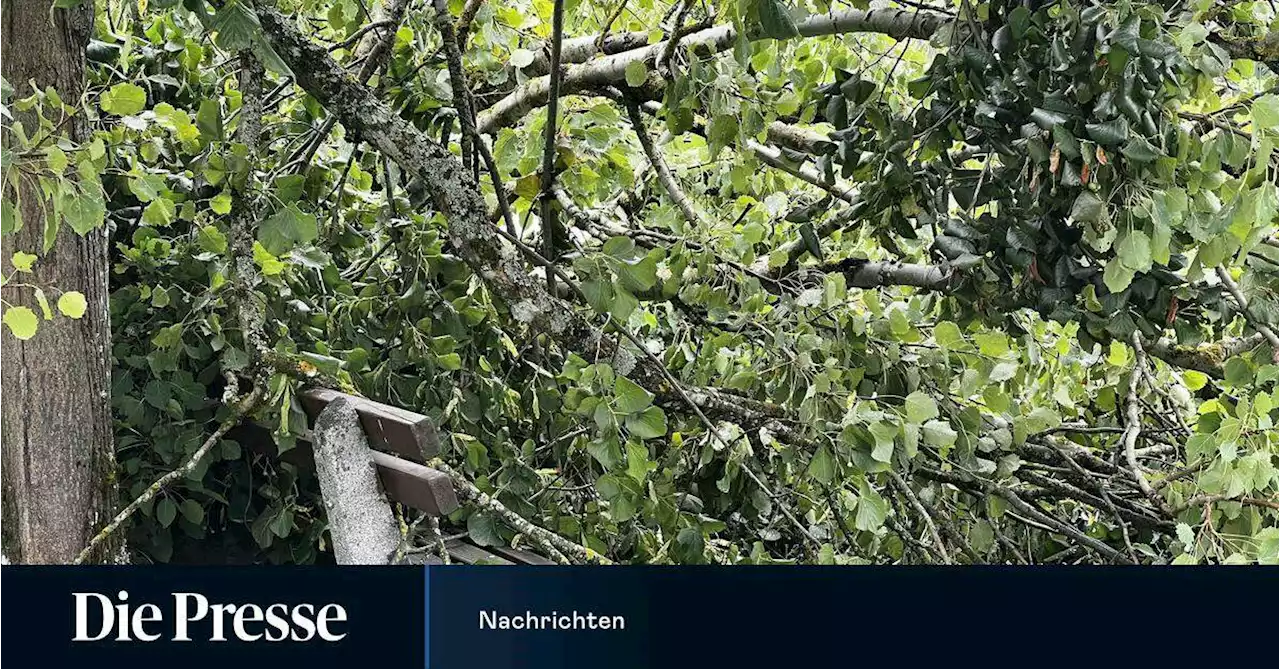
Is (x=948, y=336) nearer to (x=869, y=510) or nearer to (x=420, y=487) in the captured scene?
(x=869, y=510)

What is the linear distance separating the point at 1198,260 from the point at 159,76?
177cm

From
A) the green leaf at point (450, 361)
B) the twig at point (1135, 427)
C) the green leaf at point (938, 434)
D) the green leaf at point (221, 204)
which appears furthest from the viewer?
the green leaf at point (450, 361)

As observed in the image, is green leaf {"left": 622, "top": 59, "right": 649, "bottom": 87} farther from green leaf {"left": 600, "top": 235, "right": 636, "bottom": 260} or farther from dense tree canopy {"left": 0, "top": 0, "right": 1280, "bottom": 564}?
green leaf {"left": 600, "top": 235, "right": 636, "bottom": 260}

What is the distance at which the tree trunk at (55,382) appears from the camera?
1.59 meters

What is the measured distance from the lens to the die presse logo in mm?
1267

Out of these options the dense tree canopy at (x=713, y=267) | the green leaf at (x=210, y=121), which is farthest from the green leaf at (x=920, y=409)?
the green leaf at (x=210, y=121)

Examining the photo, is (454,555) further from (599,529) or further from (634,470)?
(634,470)

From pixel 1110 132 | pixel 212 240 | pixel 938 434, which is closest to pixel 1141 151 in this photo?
pixel 1110 132

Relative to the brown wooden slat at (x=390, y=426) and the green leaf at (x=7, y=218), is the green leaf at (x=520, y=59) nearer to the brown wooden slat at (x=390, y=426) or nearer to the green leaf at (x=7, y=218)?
the brown wooden slat at (x=390, y=426)

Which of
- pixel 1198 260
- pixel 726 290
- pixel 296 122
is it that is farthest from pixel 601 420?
pixel 296 122

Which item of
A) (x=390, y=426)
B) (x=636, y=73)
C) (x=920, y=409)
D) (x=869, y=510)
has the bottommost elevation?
(x=869, y=510)

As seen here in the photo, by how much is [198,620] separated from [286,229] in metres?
0.49

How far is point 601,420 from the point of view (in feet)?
4.72

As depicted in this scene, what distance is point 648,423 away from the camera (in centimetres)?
147
